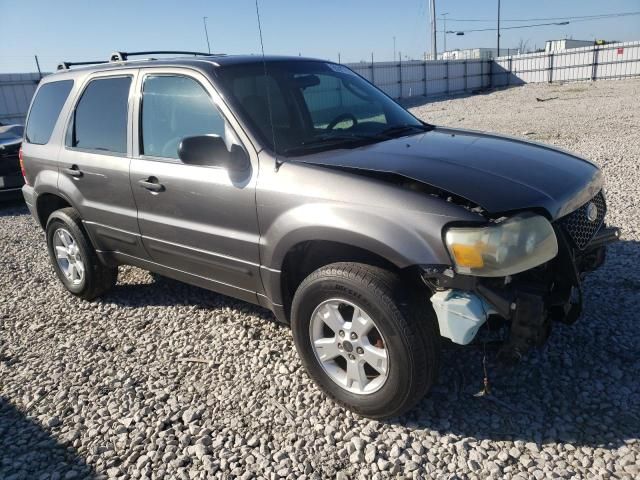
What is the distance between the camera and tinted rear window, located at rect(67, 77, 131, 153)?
3.69 m

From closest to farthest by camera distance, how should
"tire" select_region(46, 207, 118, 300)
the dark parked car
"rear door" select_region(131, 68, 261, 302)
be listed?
"rear door" select_region(131, 68, 261, 302) < "tire" select_region(46, 207, 118, 300) < the dark parked car

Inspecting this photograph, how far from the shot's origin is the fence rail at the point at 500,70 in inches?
1156

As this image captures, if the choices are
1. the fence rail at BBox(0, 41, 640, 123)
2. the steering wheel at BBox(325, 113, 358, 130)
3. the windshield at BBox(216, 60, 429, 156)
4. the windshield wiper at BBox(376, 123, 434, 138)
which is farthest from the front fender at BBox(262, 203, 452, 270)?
the fence rail at BBox(0, 41, 640, 123)

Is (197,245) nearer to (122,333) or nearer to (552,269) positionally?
(122,333)

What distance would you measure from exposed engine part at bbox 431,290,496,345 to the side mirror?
4.83 ft

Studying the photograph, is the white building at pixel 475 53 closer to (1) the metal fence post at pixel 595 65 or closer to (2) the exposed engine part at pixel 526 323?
(1) the metal fence post at pixel 595 65

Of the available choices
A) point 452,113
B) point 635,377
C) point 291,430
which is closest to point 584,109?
point 452,113

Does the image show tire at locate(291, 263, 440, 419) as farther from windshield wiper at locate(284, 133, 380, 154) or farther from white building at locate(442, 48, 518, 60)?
white building at locate(442, 48, 518, 60)

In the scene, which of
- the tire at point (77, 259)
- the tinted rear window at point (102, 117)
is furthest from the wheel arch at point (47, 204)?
the tinted rear window at point (102, 117)

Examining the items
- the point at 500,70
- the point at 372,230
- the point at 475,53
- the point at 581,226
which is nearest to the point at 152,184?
the point at 372,230

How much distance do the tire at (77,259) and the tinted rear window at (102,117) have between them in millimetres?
675

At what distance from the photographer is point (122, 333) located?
3.90m

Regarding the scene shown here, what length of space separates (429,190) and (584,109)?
58.5ft

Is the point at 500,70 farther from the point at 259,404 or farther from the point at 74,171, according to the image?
the point at 259,404
